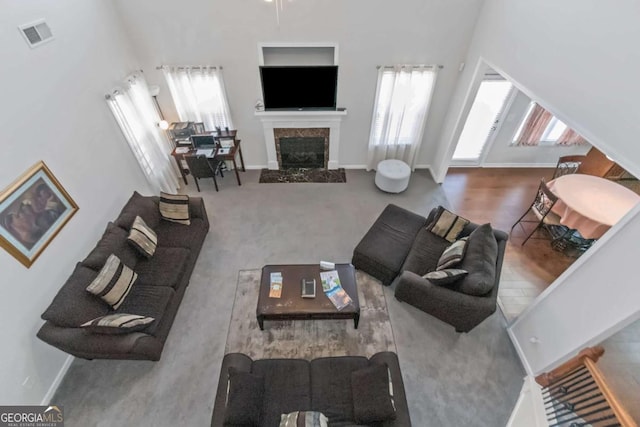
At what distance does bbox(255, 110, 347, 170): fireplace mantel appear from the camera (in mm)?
5215

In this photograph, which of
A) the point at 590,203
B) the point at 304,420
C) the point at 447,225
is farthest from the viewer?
the point at 447,225

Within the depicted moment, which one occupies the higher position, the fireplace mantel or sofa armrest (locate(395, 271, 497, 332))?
the fireplace mantel

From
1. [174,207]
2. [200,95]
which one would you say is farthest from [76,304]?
[200,95]

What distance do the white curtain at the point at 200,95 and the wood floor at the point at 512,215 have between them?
448cm

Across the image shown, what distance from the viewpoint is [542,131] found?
570 centimetres

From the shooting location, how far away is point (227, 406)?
92.4 inches

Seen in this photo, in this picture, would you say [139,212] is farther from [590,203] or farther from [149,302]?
[590,203]

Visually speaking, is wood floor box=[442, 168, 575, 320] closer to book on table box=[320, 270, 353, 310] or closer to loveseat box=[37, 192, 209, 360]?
book on table box=[320, 270, 353, 310]

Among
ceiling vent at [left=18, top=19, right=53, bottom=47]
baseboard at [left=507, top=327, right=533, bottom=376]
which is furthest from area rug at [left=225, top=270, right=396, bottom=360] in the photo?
ceiling vent at [left=18, top=19, right=53, bottom=47]

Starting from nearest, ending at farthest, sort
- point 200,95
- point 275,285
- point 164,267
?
point 275,285 → point 164,267 → point 200,95

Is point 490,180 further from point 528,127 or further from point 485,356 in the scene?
point 485,356

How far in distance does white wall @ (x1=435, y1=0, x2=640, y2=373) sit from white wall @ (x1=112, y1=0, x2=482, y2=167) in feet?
3.68

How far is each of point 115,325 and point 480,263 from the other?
12.6 feet

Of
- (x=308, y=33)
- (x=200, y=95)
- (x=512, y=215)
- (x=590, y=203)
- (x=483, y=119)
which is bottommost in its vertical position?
(x=512, y=215)
